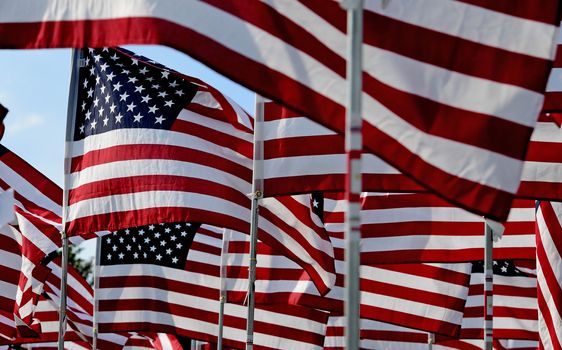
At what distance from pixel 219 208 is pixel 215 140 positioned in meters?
1.22

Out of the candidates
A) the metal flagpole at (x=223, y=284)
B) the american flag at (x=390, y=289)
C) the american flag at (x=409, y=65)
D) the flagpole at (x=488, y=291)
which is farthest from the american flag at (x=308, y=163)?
the metal flagpole at (x=223, y=284)

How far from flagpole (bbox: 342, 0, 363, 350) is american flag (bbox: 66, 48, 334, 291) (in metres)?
8.66

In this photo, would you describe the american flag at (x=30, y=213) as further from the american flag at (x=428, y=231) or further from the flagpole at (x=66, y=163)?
the american flag at (x=428, y=231)

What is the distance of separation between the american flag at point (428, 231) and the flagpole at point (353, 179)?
10412 millimetres

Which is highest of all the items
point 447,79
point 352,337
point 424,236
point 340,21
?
point 424,236

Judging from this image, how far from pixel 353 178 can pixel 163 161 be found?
930 centimetres

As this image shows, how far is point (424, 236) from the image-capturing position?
1855 cm

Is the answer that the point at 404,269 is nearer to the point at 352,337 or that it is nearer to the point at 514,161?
the point at 514,161

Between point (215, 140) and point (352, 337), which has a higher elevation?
point (215, 140)

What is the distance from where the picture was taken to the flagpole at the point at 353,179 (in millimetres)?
7512

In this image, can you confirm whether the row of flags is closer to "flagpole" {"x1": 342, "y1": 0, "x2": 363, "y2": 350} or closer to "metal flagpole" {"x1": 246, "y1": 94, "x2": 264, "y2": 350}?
"metal flagpole" {"x1": 246, "y1": 94, "x2": 264, "y2": 350}

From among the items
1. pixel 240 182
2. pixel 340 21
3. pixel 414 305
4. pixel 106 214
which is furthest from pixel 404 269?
pixel 340 21

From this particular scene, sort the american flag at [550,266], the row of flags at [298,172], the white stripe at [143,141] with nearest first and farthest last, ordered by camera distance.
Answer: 1. the row of flags at [298,172]
2. the american flag at [550,266]
3. the white stripe at [143,141]

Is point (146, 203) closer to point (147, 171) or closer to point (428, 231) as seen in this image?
point (147, 171)
